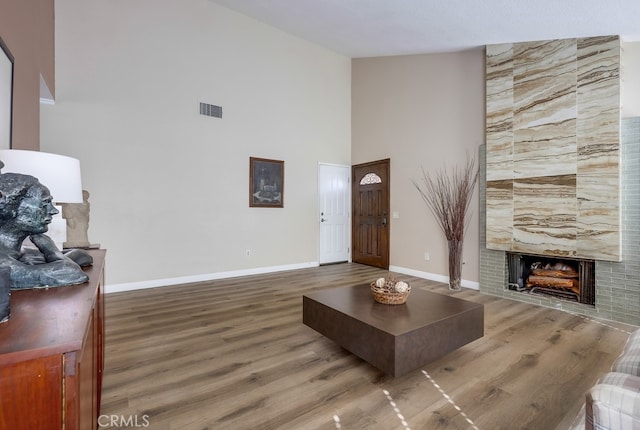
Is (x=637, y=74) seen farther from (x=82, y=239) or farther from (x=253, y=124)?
(x=82, y=239)

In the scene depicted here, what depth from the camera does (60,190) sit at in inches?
61.7

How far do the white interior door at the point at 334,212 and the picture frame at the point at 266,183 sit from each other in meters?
0.93

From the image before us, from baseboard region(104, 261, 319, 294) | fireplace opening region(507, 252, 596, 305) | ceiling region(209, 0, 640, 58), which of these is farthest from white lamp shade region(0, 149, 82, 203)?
fireplace opening region(507, 252, 596, 305)

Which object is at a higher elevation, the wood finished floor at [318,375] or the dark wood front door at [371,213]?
the dark wood front door at [371,213]

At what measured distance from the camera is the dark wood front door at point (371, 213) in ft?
19.2

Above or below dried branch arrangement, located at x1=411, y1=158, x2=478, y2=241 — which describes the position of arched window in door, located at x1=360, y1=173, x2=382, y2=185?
above

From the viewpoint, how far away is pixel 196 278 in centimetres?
479

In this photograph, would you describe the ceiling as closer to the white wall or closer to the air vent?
the white wall

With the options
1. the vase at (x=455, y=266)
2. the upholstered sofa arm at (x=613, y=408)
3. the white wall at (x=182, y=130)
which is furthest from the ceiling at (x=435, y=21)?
the upholstered sofa arm at (x=613, y=408)

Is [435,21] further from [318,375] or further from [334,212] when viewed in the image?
[318,375]

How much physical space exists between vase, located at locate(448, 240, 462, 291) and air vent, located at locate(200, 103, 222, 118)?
4.08 metres

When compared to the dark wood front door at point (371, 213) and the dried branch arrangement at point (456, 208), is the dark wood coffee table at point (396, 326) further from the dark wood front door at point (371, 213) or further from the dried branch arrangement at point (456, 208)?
the dark wood front door at point (371, 213)

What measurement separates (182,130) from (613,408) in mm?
5100

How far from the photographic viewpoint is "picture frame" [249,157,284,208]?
5.34 m
